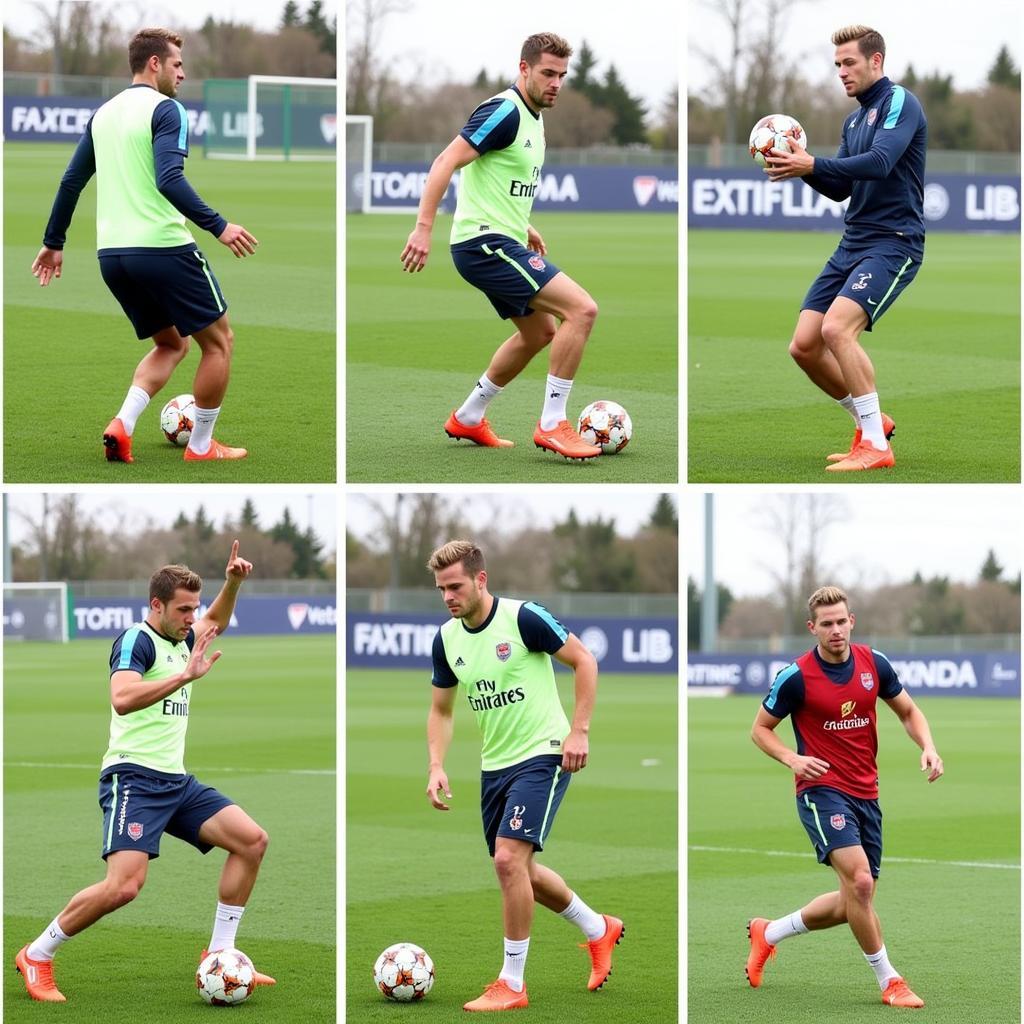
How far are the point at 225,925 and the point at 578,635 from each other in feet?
68.5

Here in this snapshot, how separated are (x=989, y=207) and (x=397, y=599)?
1524cm

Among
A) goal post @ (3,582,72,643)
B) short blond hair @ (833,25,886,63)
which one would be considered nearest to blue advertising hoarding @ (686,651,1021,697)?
goal post @ (3,582,72,643)

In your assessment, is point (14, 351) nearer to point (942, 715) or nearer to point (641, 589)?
point (942, 715)

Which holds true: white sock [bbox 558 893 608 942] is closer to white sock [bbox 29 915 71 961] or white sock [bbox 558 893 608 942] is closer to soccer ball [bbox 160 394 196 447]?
white sock [bbox 29 915 71 961]

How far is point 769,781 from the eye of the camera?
49.8 ft

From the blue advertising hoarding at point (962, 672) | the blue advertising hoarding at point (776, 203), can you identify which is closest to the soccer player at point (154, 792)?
the blue advertising hoarding at point (962, 672)

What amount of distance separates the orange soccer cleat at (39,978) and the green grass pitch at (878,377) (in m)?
4.65

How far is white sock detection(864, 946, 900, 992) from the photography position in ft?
22.8

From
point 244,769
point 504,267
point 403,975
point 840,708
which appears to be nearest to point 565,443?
point 504,267

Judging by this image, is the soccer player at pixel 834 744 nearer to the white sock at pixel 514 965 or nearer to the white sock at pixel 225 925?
the white sock at pixel 514 965

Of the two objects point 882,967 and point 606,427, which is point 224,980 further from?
point 606,427

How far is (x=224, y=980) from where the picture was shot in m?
6.66

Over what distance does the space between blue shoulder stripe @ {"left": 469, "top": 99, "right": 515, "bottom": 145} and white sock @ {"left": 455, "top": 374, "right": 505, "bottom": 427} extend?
156 cm

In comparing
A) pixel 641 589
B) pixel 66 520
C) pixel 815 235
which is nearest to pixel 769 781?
pixel 815 235
